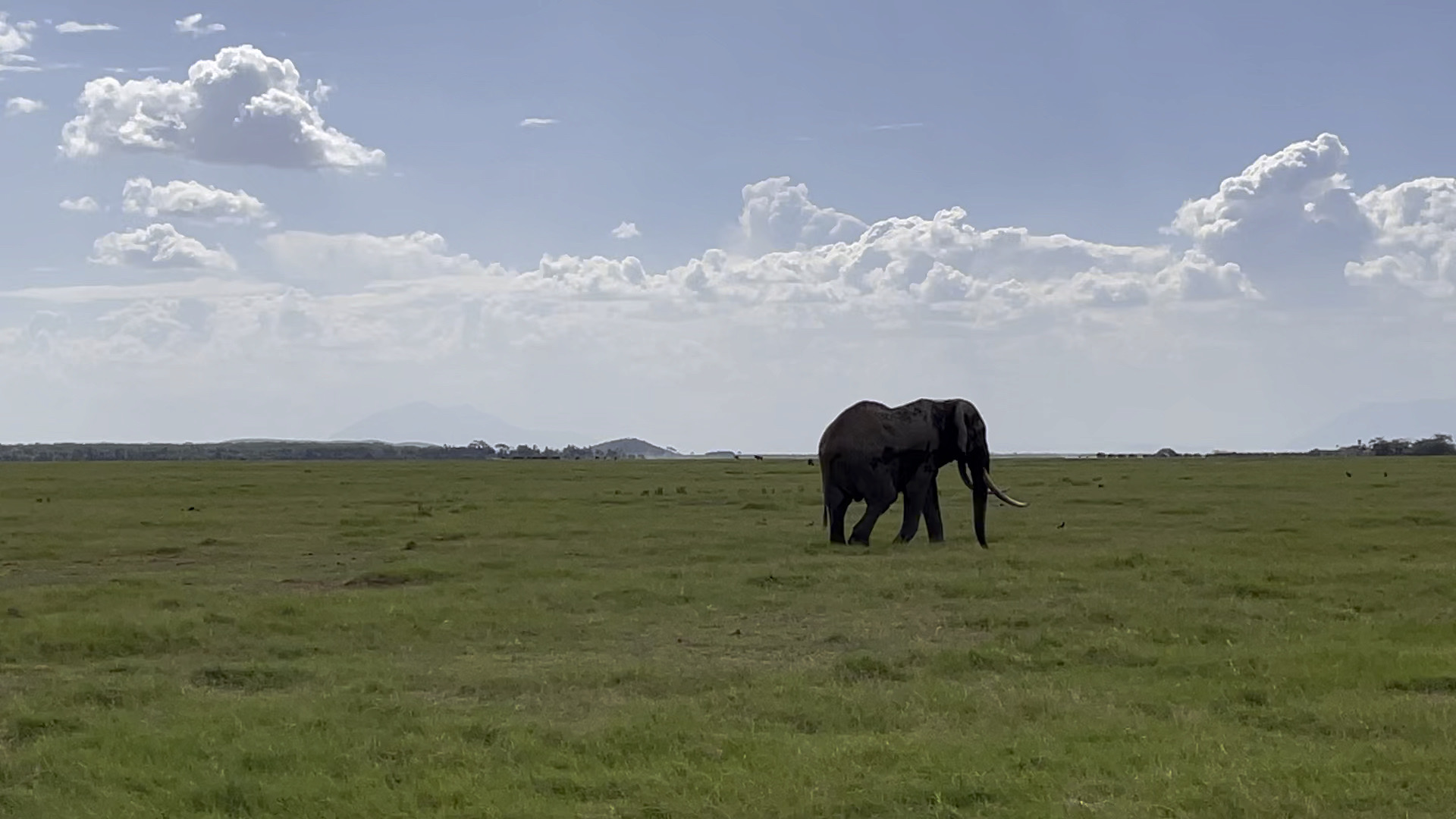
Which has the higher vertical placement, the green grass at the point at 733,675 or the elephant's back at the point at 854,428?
the elephant's back at the point at 854,428

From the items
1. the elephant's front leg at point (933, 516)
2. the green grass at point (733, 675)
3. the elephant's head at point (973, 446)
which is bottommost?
the green grass at point (733, 675)

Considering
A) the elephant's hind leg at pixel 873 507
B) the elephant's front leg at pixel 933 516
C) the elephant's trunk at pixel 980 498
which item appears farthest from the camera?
the elephant's front leg at pixel 933 516

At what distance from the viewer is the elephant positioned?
24688 mm

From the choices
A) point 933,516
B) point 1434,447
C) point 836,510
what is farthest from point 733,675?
point 1434,447

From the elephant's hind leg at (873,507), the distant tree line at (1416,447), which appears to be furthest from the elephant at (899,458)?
the distant tree line at (1416,447)

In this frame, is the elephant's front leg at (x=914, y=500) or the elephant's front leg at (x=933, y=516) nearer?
the elephant's front leg at (x=914, y=500)

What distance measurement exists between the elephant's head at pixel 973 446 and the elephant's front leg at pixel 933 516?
0.62 m

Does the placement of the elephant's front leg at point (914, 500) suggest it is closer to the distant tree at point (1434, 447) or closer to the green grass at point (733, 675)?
the green grass at point (733, 675)

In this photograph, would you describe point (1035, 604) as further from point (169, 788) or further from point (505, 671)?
point (169, 788)

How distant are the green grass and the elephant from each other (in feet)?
2.49

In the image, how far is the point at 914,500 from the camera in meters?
25.0

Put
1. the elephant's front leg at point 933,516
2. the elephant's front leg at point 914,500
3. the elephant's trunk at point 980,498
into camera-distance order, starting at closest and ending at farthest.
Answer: the elephant's trunk at point 980,498 < the elephant's front leg at point 914,500 < the elephant's front leg at point 933,516

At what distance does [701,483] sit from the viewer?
5350 centimetres

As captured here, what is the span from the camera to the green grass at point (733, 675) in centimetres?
Result: 884
